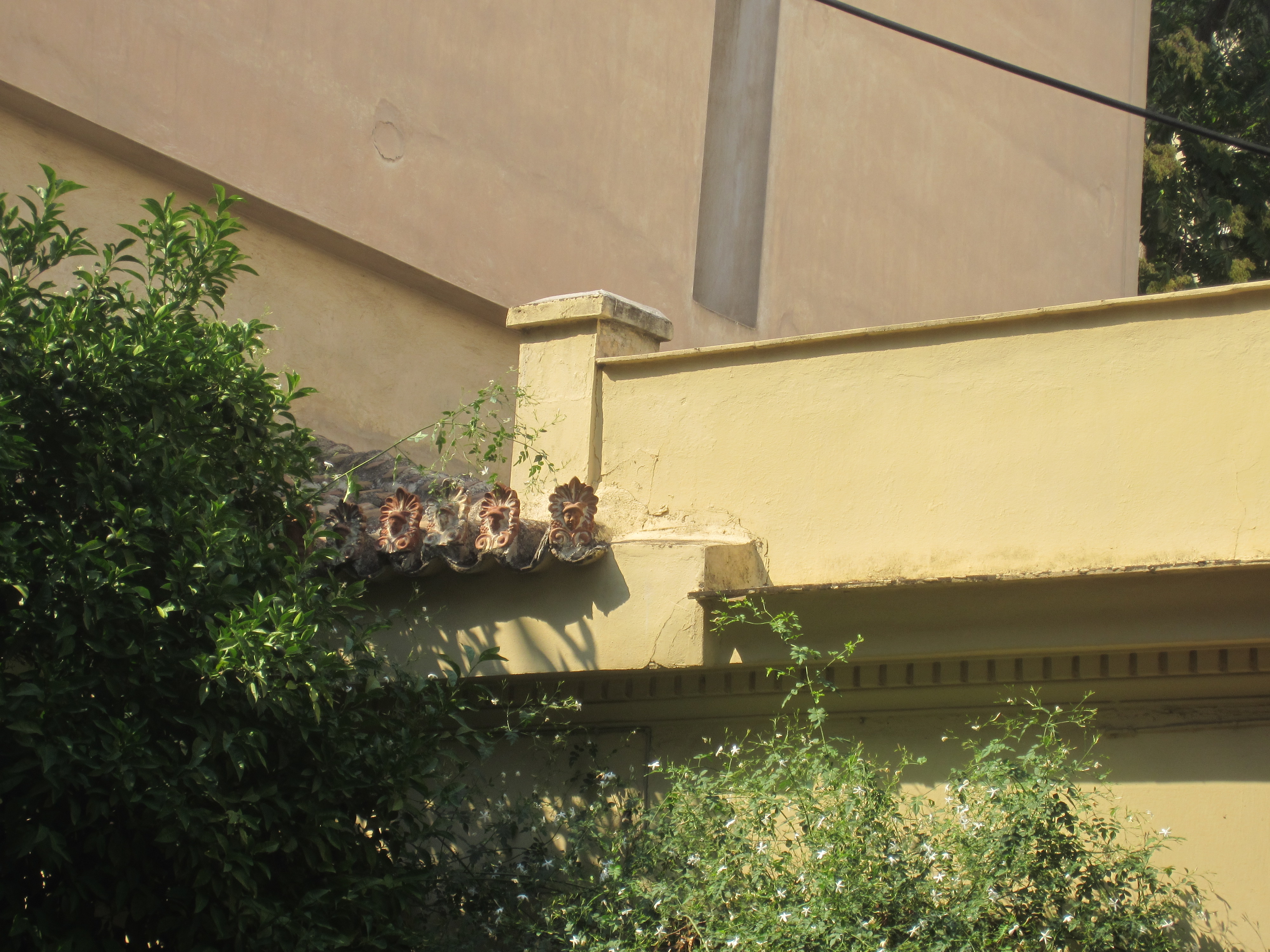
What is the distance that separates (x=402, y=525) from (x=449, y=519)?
20 cm

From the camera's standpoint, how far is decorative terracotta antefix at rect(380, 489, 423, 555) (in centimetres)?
591

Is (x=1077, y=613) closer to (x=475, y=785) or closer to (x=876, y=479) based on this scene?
(x=876, y=479)

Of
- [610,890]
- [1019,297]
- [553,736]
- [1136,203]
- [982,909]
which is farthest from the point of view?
[1136,203]

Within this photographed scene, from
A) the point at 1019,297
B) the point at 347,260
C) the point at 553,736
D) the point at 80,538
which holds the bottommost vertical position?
the point at 553,736

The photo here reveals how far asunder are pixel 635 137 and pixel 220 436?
228 inches

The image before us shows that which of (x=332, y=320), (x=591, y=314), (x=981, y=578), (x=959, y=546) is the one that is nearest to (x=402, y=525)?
(x=591, y=314)

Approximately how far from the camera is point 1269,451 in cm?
498

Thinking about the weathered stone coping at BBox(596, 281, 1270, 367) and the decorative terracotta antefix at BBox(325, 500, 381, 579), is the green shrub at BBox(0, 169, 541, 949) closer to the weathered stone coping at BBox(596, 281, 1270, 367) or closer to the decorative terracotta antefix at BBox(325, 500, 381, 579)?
the decorative terracotta antefix at BBox(325, 500, 381, 579)

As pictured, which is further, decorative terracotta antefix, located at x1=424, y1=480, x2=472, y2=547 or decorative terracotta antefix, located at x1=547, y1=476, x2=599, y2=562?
decorative terracotta antefix, located at x1=424, y1=480, x2=472, y2=547

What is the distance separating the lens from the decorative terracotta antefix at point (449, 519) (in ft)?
19.2

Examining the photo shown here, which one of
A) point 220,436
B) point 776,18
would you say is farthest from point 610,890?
point 776,18

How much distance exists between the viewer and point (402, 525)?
19.6ft

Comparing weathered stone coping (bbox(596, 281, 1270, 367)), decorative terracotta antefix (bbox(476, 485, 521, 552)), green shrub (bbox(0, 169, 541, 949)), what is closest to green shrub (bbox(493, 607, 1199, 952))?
green shrub (bbox(0, 169, 541, 949))

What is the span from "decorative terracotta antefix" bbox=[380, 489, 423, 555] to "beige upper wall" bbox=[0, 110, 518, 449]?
7.64ft
